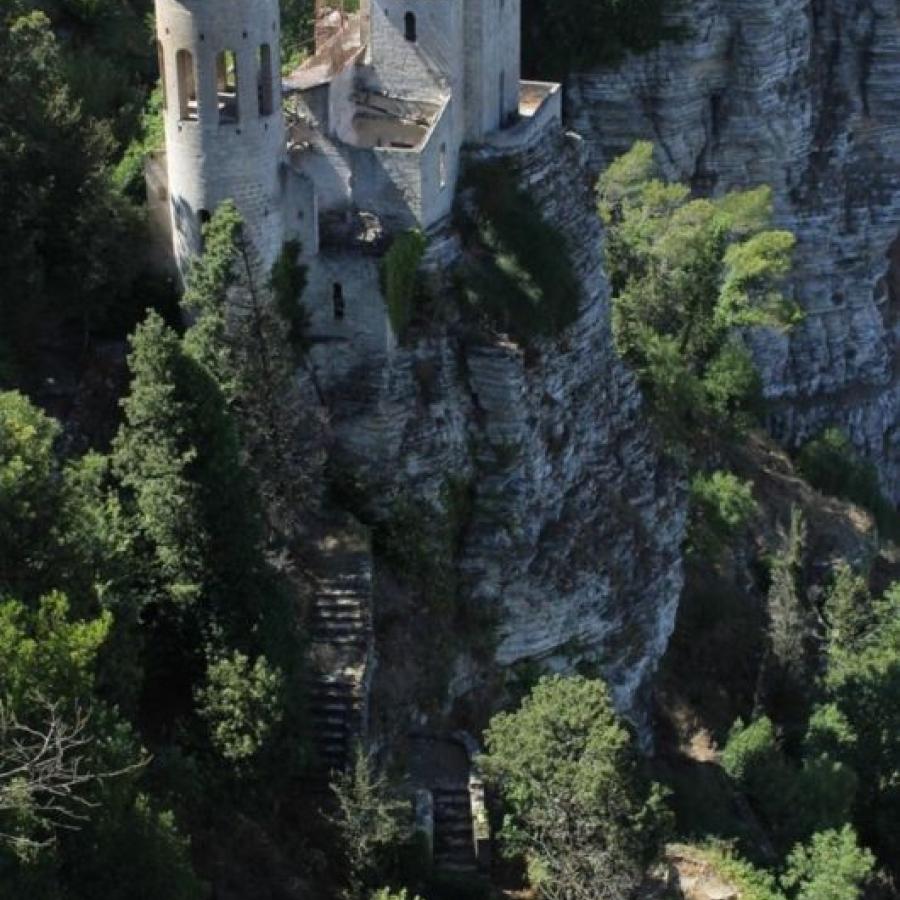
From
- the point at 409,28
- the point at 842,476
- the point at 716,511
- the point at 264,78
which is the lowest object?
the point at 842,476

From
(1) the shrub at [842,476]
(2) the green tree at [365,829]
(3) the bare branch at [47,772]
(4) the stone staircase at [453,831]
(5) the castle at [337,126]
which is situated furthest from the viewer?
(1) the shrub at [842,476]

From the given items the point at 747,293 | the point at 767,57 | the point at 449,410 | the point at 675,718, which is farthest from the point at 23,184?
the point at 767,57

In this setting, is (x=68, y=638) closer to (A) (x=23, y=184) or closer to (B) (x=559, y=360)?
(A) (x=23, y=184)

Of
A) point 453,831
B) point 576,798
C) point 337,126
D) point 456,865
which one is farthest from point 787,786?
point 337,126

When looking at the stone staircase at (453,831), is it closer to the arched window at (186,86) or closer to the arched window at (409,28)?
the arched window at (186,86)

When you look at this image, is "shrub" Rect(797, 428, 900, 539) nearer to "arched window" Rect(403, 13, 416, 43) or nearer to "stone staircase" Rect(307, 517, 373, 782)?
"arched window" Rect(403, 13, 416, 43)

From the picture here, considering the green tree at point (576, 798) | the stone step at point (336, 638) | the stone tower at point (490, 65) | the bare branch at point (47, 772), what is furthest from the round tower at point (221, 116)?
the bare branch at point (47, 772)

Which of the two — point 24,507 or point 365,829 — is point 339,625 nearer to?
point 365,829
